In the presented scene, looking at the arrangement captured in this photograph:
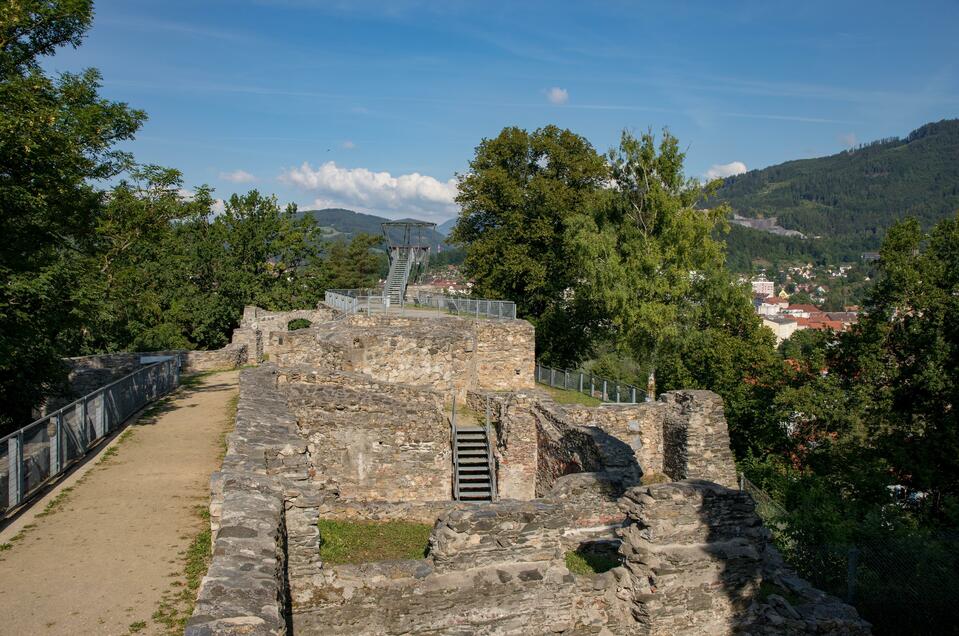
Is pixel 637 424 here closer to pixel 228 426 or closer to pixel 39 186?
pixel 228 426

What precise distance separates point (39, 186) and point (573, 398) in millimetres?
16717

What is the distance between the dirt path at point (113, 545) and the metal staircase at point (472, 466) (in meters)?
4.78

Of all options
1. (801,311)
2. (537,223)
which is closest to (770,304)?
(801,311)

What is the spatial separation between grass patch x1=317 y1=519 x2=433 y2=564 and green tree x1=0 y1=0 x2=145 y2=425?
7.17 m

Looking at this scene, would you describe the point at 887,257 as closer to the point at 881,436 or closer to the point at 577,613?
Answer: the point at 881,436

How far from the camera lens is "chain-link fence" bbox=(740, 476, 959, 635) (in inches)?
388

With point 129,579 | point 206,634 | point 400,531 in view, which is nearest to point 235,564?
point 206,634

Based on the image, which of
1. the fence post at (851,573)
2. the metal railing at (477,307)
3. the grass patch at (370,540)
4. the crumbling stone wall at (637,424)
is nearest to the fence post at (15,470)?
the grass patch at (370,540)

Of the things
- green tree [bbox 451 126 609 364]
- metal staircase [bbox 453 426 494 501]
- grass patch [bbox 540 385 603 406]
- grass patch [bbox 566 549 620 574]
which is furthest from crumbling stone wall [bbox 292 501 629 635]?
green tree [bbox 451 126 609 364]

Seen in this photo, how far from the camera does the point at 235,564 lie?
5062mm

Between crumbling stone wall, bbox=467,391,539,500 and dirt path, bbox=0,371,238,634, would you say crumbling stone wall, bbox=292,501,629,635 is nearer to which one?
dirt path, bbox=0,371,238,634

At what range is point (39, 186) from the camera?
14.7 metres

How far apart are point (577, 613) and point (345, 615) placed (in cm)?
263

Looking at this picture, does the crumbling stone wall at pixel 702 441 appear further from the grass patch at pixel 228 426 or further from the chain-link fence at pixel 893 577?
the grass patch at pixel 228 426
